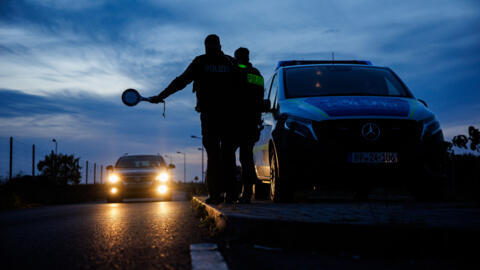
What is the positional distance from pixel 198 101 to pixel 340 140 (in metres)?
1.94

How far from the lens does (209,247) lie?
361cm

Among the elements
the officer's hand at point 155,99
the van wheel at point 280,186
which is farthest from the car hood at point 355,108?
the officer's hand at point 155,99

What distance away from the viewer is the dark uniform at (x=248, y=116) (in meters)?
6.65

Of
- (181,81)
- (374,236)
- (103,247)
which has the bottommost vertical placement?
(103,247)

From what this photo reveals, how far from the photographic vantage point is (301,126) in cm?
631

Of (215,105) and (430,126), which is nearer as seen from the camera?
(430,126)

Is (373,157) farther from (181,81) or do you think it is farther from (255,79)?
(181,81)

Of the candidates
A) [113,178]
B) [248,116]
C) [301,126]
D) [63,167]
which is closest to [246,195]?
[248,116]

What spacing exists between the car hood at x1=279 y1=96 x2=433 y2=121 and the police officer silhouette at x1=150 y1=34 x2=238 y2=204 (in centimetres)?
91

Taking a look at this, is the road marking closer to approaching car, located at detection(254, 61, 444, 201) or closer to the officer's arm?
approaching car, located at detection(254, 61, 444, 201)

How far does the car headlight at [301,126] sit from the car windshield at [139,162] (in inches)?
505

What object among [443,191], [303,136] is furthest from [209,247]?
[443,191]

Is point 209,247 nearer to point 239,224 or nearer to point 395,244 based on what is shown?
point 239,224

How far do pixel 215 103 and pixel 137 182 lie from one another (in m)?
12.2
